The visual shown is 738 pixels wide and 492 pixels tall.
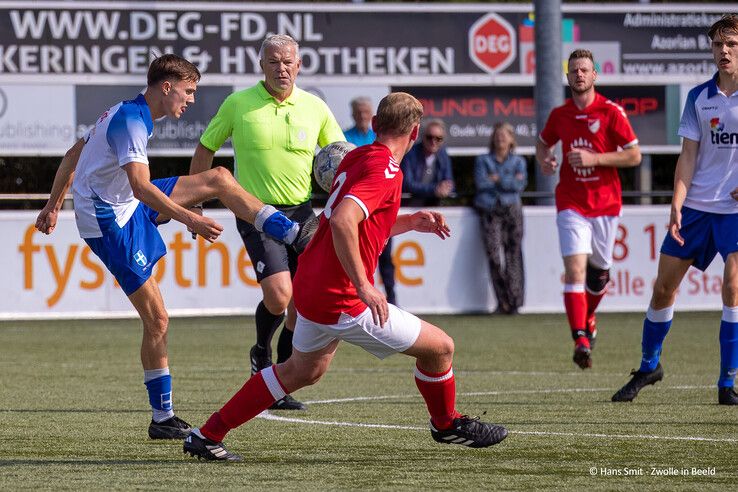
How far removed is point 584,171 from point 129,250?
470cm

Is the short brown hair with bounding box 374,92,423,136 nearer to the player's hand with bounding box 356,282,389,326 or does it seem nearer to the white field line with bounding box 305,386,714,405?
the player's hand with bounding box 356,282,389,326

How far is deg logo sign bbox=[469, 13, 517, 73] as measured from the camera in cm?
2127

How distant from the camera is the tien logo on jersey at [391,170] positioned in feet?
20.2

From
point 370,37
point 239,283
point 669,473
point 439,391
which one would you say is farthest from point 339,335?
point 370,37

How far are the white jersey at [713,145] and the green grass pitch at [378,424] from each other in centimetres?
118

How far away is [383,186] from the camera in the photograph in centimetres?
611

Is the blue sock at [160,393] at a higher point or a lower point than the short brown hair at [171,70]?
lower

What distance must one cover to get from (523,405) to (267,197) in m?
1.91

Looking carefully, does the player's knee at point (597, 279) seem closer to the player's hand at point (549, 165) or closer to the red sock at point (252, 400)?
the player's hand at point (549, 165)

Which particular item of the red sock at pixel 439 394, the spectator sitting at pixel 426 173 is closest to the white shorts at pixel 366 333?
the red sock at pixel 439 394

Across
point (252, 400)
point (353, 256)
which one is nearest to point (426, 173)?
point (252, 400)

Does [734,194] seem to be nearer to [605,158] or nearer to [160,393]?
[605,158]

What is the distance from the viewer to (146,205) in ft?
23.9

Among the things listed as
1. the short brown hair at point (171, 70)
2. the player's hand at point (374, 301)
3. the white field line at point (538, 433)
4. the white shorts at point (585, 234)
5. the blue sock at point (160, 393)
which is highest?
the short brown hair at point (171, 70)
